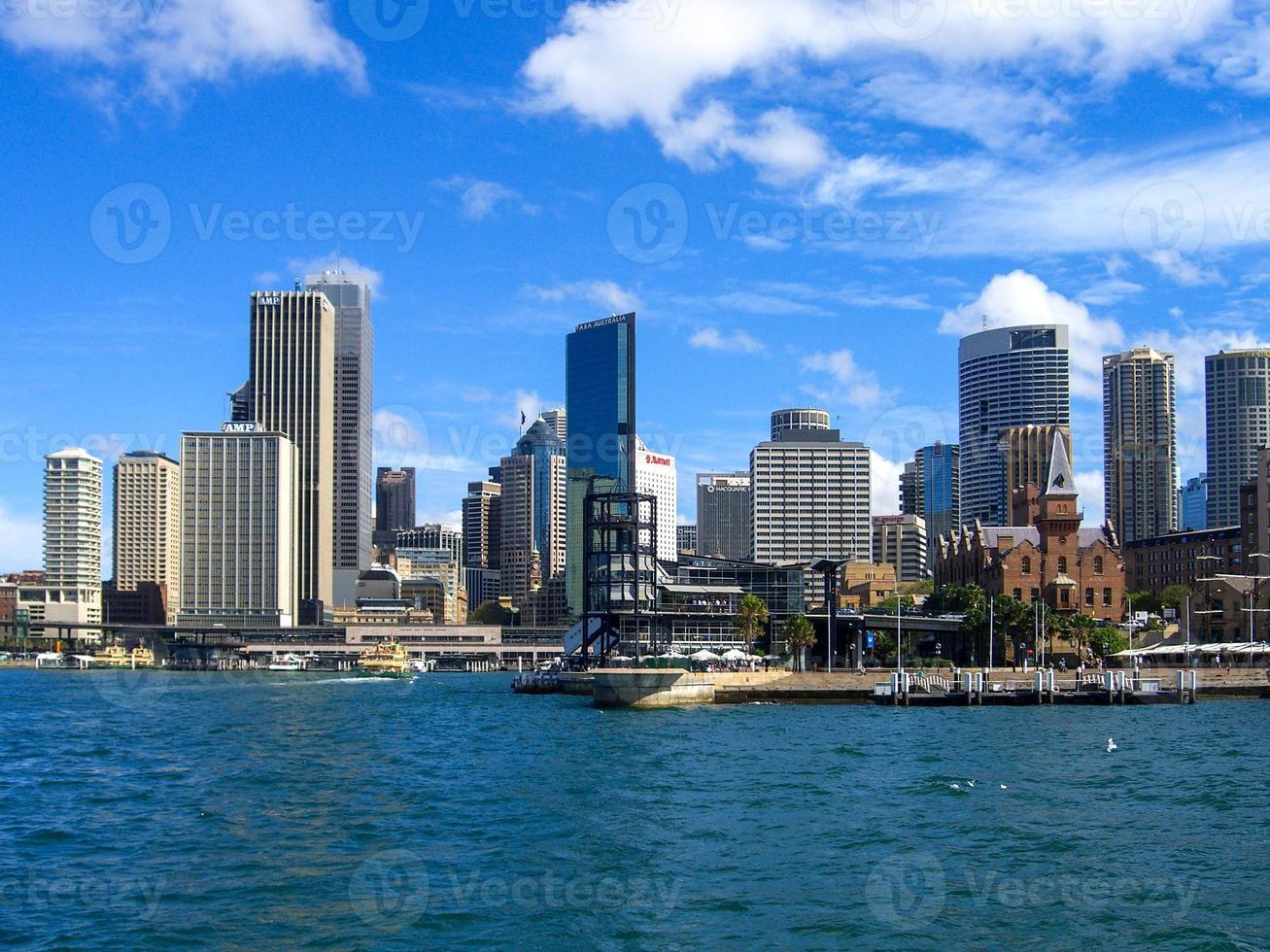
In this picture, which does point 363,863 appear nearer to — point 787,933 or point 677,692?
point 787,933

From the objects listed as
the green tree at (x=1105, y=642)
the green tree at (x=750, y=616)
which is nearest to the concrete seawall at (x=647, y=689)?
the green tree at (x=750, y=616)

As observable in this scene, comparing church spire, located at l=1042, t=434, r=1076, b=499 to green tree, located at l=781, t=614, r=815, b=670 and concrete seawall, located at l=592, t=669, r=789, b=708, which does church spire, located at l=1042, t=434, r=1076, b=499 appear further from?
concrete seawall, located at l=592, t=669, r=789, b=708

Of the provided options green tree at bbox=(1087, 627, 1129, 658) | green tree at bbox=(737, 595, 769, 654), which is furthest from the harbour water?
green tree at bbox=(737, 595, 769, 654)

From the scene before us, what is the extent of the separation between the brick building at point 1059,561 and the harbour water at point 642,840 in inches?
3211

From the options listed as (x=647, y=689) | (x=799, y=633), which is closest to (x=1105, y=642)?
(x=799, y=633)

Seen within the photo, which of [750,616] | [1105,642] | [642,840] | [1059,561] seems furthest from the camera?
[1059,561]

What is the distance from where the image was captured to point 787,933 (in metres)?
35.0

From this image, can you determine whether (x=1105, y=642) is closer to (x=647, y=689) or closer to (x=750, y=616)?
(x=750, y=616)

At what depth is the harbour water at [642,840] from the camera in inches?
1411

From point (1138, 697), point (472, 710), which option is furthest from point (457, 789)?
point (1138, 697)

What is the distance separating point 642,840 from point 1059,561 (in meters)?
133

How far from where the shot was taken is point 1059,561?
6713 inches

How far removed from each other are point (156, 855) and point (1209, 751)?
5421cm

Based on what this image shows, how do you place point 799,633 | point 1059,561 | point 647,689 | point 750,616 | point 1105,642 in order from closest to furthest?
point 647,689 < point 799,633 < point 1105,642 < point 750,616 < point 1059,561
